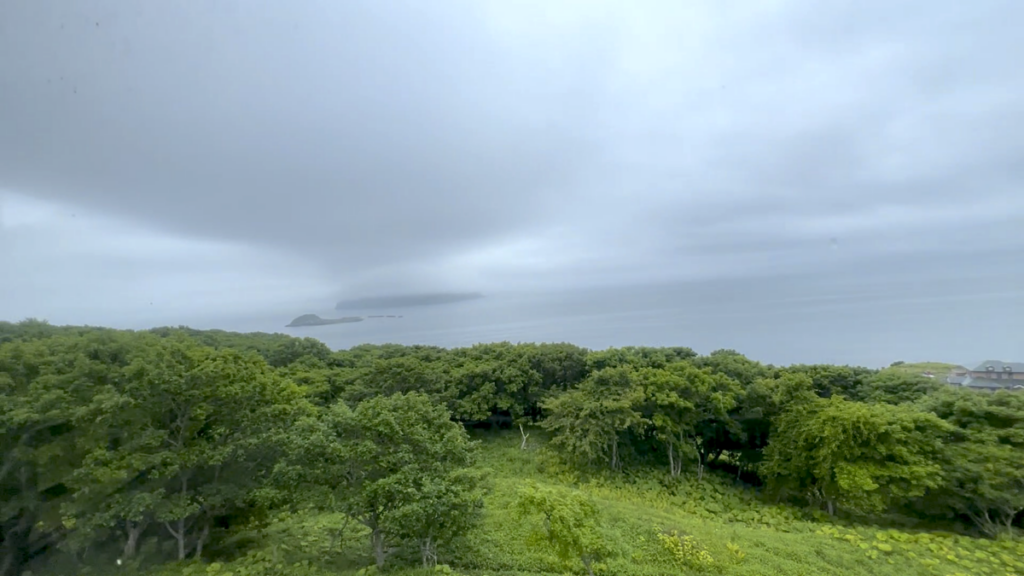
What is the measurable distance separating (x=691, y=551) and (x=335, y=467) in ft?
23.8

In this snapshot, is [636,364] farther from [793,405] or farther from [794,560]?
[794,560]

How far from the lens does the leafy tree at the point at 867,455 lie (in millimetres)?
12273

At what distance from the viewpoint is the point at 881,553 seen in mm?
10078

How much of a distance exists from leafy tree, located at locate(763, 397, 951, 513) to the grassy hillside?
1.02m

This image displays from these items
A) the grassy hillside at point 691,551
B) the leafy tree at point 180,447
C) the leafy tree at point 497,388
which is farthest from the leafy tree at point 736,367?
the leafy tree at point 180,447

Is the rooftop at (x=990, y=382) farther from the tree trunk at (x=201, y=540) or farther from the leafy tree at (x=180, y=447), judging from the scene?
the tree trunk at (x=201, y=540)

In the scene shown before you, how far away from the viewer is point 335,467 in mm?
7988

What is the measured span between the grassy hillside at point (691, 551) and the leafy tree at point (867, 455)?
1.02 meters

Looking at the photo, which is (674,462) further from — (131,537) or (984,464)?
(131,537)

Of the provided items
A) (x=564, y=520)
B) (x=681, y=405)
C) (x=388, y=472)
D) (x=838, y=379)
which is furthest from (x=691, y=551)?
(x=838, y=379)

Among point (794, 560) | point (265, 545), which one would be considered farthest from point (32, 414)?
point (794, 560)

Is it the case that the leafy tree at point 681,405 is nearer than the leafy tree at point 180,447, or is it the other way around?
the leafy tree at point 180,447

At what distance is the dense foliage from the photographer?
25.1ft

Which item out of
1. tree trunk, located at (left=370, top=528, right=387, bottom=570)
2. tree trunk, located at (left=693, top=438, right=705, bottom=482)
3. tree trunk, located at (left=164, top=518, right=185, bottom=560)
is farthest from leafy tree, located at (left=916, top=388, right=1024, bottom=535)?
tree trunk, located at (left=164, top=518, right=185, bottom=560)
